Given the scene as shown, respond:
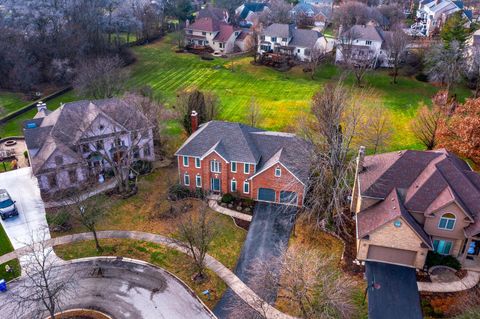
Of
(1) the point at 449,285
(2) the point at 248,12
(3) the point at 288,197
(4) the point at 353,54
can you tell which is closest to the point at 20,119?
(3) the point at 288,197

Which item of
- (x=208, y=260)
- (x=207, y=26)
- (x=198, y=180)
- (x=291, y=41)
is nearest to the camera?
(x=208, y=260)

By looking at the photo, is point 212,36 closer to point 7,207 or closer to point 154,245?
point 7,207

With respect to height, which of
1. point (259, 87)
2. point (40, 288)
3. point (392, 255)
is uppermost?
point (259, 87)

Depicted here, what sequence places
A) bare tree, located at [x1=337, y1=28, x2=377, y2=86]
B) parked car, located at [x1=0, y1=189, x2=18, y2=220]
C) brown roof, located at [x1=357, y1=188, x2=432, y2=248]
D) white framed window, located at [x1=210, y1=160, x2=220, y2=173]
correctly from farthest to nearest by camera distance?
bare tree, located at [x1=337, y1=28, x2=377, y2=86]
white framed window, located at [x1=210, y1=160, x2=220, y2=173]
parked car, located at [x1=0, y1=189, x2=18, y2=220]
brown roof, located at [x1=357, y1=188, x2=432, y2=248]

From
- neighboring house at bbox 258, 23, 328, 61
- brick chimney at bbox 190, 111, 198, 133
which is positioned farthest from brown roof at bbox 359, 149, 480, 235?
neighboring house at bbox 258, 23, 328, 61

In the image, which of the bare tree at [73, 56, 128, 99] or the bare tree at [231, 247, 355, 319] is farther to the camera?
the bare tree at [73, 56, 128, 99]

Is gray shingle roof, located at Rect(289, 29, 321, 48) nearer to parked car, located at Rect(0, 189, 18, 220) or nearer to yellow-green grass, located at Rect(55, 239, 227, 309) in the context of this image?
yellow-green grass, located at Rect(55, 239, 227, 309)

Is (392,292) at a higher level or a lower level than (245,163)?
lower
